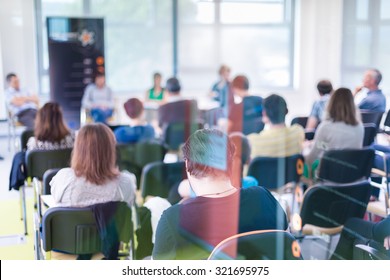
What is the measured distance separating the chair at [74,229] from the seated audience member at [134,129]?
1.95m

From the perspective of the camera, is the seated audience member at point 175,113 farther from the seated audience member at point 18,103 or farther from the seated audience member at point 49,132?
the seated audience member at point 49,132

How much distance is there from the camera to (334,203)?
11.6ft

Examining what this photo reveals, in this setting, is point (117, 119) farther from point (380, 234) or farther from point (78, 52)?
point (380, 234)

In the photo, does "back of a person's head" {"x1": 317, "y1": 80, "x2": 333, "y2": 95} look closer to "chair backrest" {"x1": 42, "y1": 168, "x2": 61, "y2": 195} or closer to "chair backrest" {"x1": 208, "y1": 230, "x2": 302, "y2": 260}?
"chair backrest" {"x1": 42, "y1": 168, "x2": 61, "y2": 195}

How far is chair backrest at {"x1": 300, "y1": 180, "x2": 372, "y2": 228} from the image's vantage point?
3514mm

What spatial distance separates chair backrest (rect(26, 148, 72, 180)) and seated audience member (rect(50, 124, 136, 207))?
0.85m

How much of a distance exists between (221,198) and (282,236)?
0.25 m

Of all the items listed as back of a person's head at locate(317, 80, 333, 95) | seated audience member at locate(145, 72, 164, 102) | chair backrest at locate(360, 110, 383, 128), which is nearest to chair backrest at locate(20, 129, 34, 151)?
back of a person's head at locate(317, 80, 333, 95)

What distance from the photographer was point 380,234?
9.68ft

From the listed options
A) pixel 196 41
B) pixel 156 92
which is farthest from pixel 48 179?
pixel 196 41

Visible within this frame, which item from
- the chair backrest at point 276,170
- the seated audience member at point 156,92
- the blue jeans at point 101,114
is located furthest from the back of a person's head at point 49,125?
the seated audience member at point 156,92

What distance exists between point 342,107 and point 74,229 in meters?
2.42

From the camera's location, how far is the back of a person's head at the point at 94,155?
3066mm

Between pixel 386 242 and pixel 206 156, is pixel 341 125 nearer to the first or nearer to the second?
pixel 386 242
